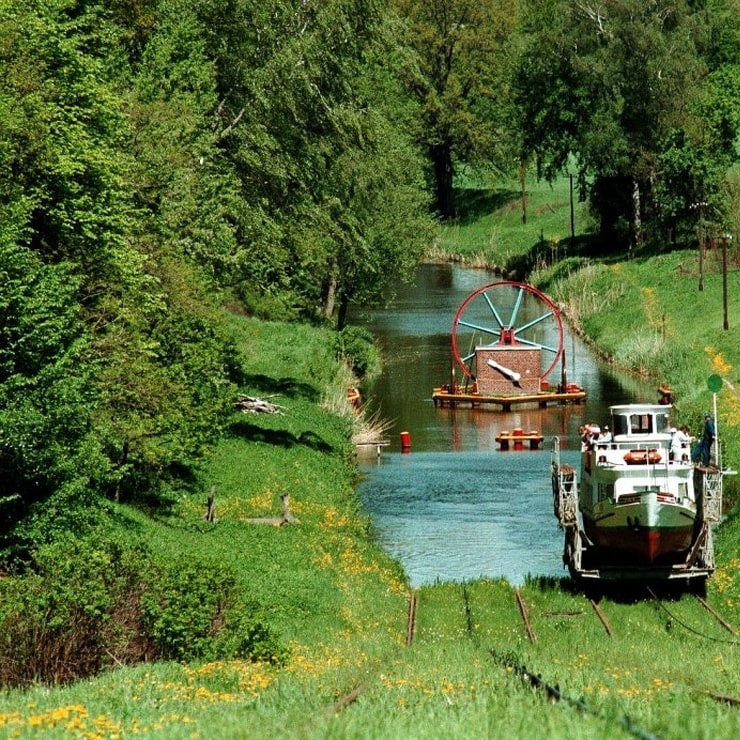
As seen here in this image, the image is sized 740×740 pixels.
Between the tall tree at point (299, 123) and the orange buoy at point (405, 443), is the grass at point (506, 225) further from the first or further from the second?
the tall tree at point (299, 123)

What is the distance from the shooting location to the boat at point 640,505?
35.5 meters

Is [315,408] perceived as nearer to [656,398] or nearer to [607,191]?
[656,398]

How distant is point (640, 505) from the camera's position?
116ft

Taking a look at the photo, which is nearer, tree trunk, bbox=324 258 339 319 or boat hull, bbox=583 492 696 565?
boat hull, bbox=583 492 696 565

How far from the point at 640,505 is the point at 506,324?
180 feet

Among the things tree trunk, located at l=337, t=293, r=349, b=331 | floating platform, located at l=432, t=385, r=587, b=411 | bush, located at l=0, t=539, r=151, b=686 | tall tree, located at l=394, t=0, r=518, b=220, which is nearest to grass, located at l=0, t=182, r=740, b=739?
bush, located at l=0, t=539, r=151, b=686

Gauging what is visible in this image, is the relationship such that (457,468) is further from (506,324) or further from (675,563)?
(506,324)

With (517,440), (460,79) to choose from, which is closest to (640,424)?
(517,440)

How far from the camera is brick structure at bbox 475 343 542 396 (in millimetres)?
73188

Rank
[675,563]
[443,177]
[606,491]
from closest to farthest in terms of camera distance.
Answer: [675,563], [606,491], [443,177]

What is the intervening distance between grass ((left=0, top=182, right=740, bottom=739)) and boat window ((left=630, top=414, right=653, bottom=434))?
3.82 metres

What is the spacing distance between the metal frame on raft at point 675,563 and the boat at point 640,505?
0.02m

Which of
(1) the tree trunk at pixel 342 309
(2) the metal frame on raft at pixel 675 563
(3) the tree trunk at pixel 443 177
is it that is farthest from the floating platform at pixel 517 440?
(3) the tree trunk at pixel 443 177

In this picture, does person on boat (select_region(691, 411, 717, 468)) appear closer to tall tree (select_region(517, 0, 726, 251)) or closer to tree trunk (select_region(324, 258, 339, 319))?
tree trunk (select_region(324, 258, 339, 319))
